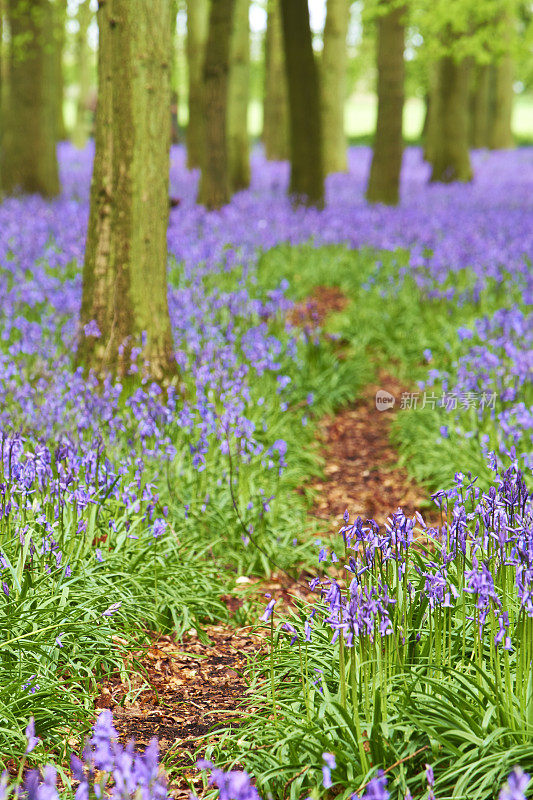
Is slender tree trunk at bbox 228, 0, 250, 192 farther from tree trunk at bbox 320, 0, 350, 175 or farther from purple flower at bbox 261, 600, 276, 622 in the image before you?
purple flower at bbox 261, 600, 276, 622

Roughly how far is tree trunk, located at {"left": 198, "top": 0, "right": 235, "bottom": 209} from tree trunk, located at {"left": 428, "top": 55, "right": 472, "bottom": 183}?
5.97m

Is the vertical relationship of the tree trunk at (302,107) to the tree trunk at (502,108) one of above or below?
below

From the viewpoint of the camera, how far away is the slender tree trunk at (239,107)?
15531 millimetres

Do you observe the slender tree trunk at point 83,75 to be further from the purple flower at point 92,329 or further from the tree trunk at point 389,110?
the purple flower at point 92,329

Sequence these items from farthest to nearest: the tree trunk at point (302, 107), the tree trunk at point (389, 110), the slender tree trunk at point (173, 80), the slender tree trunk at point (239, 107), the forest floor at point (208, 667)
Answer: the slender tree trunk at point (239, 107) → the tree trunk at point (389, 110) → the tree trunk at point (302, 107) → the slender tree trunk at point (173, 80) → the forest floor at point (208, 667)

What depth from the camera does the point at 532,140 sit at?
49.8 metres

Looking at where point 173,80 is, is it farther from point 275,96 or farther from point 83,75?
point 275,96

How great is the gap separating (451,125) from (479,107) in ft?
52.6

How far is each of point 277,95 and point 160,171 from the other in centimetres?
2110

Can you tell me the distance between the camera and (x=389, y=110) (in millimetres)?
14266

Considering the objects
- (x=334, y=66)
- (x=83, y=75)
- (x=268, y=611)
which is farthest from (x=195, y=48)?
(x=268, y=611)

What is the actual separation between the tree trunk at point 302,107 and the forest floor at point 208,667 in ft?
28.2

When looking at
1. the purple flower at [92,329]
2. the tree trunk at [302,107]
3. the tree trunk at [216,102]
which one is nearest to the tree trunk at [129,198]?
the purple flower at [92,329]

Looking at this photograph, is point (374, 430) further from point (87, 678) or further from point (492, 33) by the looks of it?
point (492, 33)
